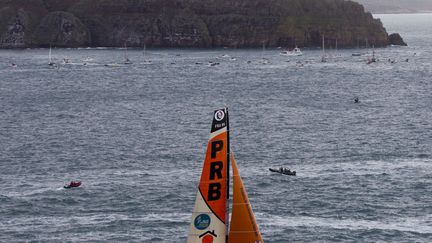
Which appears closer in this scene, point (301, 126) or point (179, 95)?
point (301, 126)

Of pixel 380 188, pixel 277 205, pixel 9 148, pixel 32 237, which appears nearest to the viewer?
pixel 32 237

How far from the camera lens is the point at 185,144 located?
128750 mm

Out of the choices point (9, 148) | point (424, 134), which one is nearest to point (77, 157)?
point (9, 148)

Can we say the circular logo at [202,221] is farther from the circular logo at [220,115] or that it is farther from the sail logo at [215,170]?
the circular logo at [220,115]

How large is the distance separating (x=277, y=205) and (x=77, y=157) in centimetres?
3769

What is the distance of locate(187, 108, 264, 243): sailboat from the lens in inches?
2063

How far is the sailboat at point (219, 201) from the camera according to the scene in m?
52.4

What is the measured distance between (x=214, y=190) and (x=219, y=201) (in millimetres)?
756

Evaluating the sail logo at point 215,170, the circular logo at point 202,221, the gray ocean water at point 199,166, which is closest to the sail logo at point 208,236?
the circular logo at point 202,221

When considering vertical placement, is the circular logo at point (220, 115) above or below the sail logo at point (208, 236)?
above

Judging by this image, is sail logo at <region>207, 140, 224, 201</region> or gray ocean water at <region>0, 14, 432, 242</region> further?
gray ocean water at <region>0, 14, 432, 242</region>

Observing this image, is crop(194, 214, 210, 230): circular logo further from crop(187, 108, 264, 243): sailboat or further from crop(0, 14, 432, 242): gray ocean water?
crop(0, 14, 432, 242): gray ocean water

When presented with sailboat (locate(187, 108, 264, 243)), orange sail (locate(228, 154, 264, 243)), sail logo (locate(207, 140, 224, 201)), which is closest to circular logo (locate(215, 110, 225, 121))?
sailboat (locate(187, 108, 264, 243))

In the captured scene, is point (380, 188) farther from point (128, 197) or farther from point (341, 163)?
point (128, 197)
